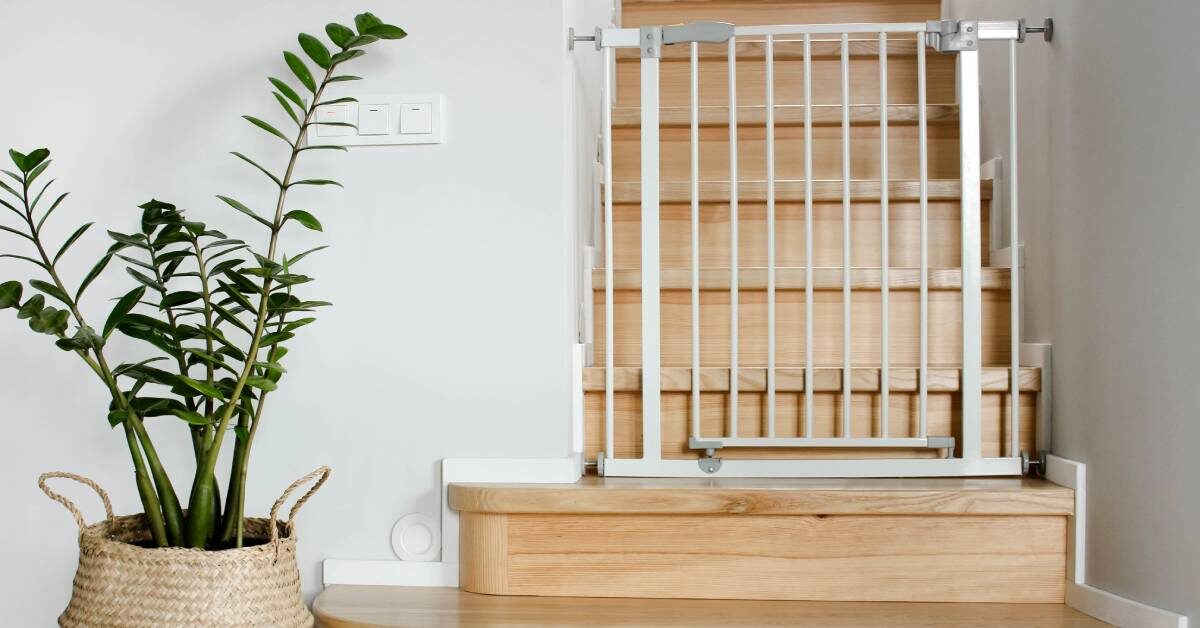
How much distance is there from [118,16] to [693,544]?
1341 mm

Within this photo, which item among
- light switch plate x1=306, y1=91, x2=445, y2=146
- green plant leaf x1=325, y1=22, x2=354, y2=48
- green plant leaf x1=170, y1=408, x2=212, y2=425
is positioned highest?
green plant leaf x1=325, y1=22, x2=354, y2=48

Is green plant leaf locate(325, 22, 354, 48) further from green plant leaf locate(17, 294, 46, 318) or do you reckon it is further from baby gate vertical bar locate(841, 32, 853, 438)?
baby gate vertical bar locate(841, 32, 853, 438)

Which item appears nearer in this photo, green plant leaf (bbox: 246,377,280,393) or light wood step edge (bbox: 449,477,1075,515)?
green plant leaf (bbox: 246,377,280,393)

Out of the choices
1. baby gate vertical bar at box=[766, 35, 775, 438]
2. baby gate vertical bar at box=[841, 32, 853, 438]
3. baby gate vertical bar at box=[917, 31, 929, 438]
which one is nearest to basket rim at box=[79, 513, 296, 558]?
baby gate vertical bar at box=[766, 35, 775, 438]

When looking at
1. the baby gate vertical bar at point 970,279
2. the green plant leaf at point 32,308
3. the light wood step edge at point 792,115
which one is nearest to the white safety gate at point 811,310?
the baby gate vertical bar at point 970,279

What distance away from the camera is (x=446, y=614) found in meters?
1.37

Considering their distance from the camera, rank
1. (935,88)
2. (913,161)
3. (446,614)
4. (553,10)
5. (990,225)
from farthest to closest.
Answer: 1. (935,88)
2. (913,161)
3. (990,225)
4. (553,10)
5. (446,614)

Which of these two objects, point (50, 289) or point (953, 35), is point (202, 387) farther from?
point (953, 35)

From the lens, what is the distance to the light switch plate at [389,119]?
60.1 inches

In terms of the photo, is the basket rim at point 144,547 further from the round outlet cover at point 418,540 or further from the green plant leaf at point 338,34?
the green plant leaf at point 338,34

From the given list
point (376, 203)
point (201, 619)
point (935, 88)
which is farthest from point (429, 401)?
point (935, 88)

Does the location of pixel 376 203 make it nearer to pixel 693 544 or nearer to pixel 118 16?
pixel 118 16

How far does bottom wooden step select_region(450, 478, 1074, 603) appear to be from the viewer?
1.43 m

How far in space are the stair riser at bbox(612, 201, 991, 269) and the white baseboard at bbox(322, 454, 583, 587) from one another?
0.56 meters
